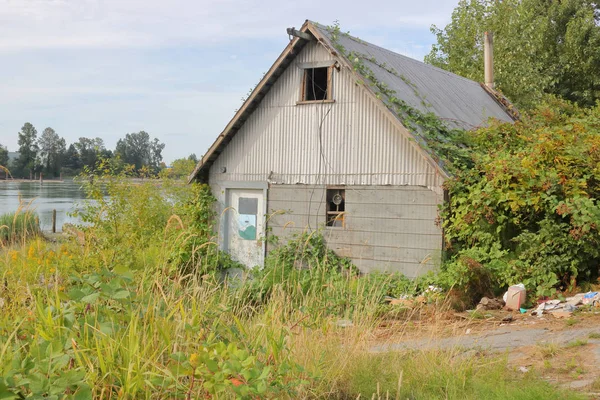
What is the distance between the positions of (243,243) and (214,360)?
10.5 m

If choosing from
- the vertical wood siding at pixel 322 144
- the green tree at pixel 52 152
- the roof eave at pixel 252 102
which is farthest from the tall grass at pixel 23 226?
the green tree at pixel 52 152

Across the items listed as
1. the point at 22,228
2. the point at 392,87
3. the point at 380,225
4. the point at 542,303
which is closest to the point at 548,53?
the point at 392,87

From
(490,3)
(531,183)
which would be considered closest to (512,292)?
(531,183)

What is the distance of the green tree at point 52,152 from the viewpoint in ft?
260

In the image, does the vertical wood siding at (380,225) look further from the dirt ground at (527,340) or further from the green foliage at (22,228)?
the green foliage at (22,228)

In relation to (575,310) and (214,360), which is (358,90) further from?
(214,360)

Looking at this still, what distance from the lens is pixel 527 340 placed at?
25.6ft

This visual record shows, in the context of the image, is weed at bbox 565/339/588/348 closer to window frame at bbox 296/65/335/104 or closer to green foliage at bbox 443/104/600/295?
green foliage at bbox 443/104/600/295

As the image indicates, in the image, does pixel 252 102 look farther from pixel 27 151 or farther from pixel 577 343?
pixel 27 151

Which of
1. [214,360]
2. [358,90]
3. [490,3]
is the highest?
[490,3]

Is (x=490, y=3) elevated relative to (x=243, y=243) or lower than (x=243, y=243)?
elevated

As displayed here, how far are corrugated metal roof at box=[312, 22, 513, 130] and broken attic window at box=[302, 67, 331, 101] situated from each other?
0.84m

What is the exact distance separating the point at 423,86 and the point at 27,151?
218 feet

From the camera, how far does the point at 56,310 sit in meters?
4.48
